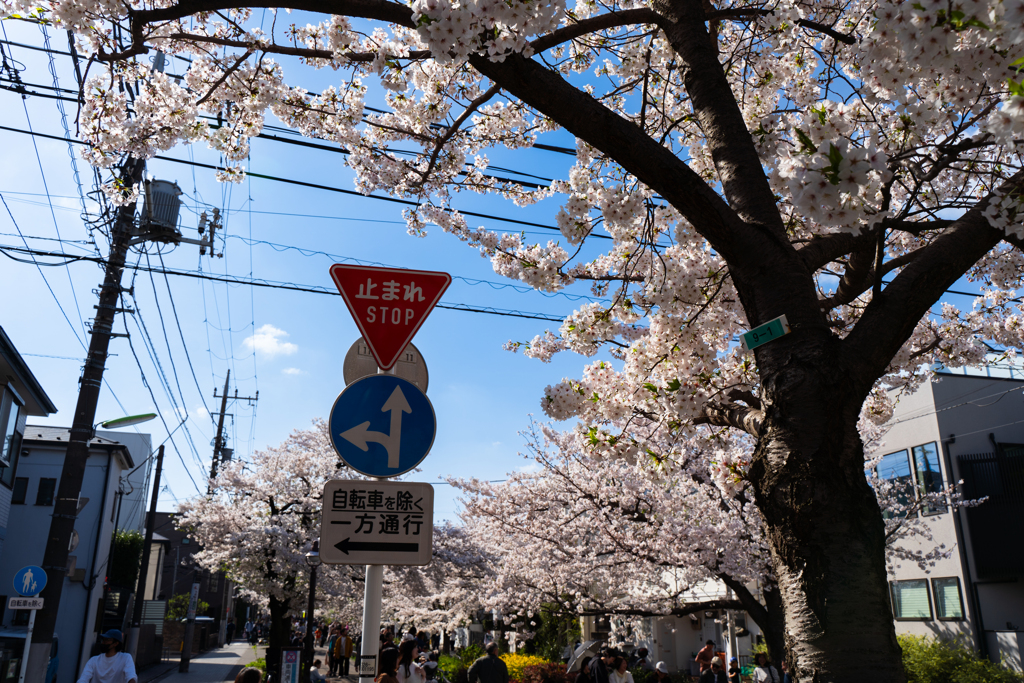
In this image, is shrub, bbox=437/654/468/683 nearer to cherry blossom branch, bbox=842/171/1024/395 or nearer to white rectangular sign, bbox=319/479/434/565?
white rectangular sign, bbox=319/479/434/565

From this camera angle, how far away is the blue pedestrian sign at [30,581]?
30.3ft

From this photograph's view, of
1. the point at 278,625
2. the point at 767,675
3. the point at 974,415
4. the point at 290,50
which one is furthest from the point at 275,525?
the point at 974,415

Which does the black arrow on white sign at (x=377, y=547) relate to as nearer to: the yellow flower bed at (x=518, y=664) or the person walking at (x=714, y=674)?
the person walking at (x=714, y=674)

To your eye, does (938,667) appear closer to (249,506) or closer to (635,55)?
(635,55)

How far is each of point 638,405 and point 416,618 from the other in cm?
2731

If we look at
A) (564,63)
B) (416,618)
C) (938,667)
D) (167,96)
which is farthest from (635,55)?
(416,618)

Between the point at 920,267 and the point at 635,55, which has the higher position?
the point at 635,55

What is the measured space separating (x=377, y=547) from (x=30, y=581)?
886 cm

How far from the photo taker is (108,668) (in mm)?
6945

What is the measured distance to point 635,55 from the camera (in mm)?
7953

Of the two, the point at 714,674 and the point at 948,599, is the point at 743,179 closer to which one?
the point at 714,674

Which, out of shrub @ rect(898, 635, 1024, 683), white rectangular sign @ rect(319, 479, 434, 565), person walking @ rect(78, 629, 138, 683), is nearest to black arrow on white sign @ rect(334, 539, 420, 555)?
white rectangular sign @ rect(319, 479, 434, 565)

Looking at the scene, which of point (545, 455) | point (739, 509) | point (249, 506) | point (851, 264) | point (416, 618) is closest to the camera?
point (851, 264)

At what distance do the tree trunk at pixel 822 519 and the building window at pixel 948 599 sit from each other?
18709 millimetres
